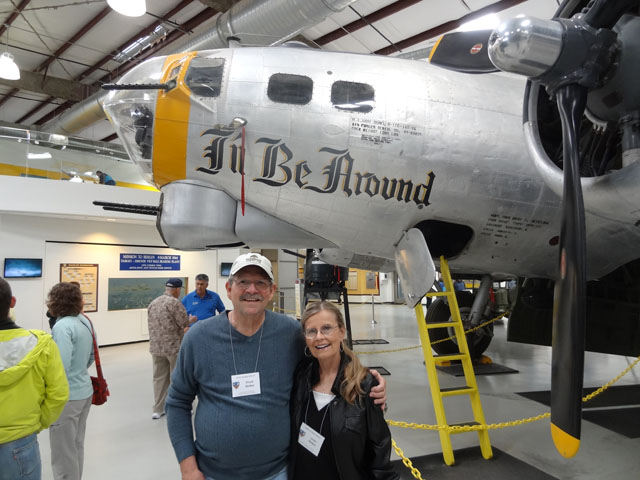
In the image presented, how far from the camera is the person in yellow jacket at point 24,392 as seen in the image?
2385 millimetres

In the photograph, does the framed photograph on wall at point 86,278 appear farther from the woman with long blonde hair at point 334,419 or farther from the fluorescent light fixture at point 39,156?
the woman with long blonde hair at point 334,419

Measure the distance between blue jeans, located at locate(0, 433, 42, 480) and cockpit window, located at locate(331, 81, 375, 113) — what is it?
11.3 ft

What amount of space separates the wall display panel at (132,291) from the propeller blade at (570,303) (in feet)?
36.5

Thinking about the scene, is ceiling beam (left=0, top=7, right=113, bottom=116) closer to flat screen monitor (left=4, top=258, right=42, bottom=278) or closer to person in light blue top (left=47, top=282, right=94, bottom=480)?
flat screen monitor (left=4, top=258, right=42, bottom=278)

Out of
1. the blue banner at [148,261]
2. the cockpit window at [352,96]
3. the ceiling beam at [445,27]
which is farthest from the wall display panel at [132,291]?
the cockpit window at [352,96]

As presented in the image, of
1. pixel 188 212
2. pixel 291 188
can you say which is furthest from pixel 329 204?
pixel 188 212

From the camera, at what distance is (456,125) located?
412 cm

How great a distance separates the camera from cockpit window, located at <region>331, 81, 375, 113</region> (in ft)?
13.2

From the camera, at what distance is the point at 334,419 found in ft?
6.23

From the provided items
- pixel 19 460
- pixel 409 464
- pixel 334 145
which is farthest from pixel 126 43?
pixel 409 464

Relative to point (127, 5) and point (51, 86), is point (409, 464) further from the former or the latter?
point (51, 86)

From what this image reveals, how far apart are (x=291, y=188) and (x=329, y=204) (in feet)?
1.31

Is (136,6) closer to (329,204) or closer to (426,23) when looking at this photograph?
(329,204)

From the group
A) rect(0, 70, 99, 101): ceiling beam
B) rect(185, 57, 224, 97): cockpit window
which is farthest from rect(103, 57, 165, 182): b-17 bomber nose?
rect(0, 70, 99, 101): ceiling beam
